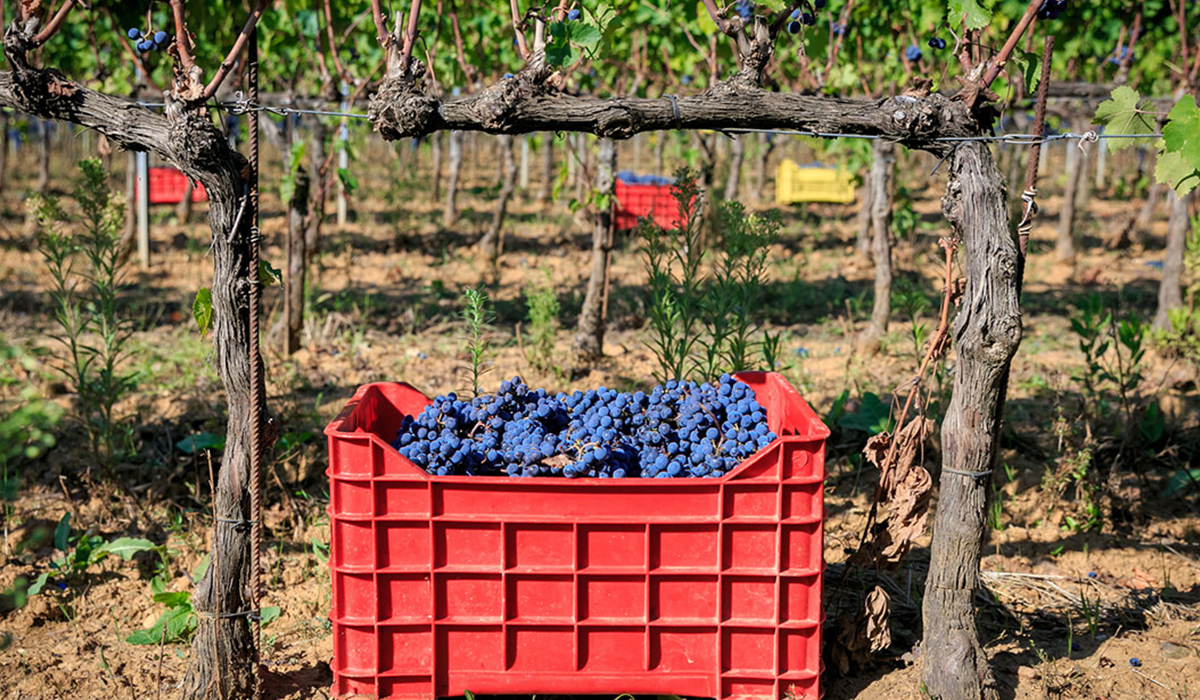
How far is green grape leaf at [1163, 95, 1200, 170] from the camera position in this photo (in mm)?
2457

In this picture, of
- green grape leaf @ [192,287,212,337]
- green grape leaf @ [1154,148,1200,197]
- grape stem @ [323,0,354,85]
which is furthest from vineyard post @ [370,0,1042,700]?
grape stem @ [323,0,354,85]

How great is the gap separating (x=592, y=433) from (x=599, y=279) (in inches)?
128

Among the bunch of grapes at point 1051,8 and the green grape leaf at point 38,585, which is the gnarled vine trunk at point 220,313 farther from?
the bunch of grapes at point 1051,8

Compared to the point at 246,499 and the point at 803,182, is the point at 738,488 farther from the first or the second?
the point at 803,182

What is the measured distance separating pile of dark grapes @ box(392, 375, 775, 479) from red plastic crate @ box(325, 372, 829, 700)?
187mm

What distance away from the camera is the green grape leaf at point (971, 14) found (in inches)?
101

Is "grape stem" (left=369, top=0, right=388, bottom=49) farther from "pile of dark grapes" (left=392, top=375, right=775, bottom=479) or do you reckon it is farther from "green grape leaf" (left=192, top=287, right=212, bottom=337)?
"pile of dark grapes" (left=392, top=375, right=775, bottom=479)

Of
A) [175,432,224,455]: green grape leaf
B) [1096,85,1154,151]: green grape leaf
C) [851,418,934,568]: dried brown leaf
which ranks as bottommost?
[175,432,224,455]: green grape leaf

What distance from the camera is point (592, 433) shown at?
291 cm

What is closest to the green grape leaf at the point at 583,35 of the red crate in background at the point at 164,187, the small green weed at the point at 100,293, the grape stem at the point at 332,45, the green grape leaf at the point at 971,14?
the green grape leaf at the point at 971,14

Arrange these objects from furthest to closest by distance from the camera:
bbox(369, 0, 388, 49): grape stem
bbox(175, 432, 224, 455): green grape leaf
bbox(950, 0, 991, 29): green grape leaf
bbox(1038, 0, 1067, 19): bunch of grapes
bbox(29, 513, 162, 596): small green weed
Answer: bbox(175, 432, 224, 455): green grape leaf < bbox(29, 513, 162, 596): small green weed < bbox(369, 0, 388, 49): grape stem < bbox(1038, 0, 1067, 19): bunch of grapes < bbox(950, 0, 991, 29): green grape leaf

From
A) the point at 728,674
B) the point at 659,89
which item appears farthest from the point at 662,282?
the point at 659,89

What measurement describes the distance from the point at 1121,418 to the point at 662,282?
2.42m

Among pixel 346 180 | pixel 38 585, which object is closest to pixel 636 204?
pixel 346 180
